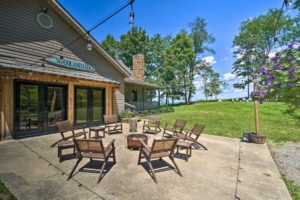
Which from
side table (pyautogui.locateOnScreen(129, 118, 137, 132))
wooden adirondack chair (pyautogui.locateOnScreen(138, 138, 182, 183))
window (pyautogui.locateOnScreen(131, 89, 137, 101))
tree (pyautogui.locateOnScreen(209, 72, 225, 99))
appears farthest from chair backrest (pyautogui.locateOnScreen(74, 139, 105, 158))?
tree (pyautogui.locateOnScreen(209, 72, 225, 99))

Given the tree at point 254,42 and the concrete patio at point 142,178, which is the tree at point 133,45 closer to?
the tree at point 254,42

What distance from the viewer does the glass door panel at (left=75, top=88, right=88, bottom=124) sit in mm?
10148

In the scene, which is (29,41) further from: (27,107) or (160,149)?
(160,149)

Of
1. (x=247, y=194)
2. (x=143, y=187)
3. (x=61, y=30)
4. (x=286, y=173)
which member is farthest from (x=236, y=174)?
(x=61, y=30)

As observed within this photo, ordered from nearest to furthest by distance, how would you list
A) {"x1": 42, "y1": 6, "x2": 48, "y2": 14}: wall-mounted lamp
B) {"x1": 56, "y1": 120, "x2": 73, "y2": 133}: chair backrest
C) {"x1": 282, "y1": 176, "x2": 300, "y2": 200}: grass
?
{"x1": 282, "y1": 176, "x2": 300, "y2": 200}: grass < {"x1": 56, "y1": 120, "x2": 73, "y2": 133}: chair backrest < {"x1": 42, "y1": 6, "x2": 48, "y2": 14}: wall-mounted lamp

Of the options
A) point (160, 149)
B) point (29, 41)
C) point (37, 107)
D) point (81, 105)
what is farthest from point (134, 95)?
point (160, 149)

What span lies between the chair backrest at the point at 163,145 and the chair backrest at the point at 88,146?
4.19ft

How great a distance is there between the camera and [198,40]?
122ft

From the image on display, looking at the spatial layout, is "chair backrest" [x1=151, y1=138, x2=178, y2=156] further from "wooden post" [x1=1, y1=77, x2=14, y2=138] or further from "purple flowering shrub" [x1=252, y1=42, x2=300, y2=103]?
"wooden post" [x1=1, y1=77, x2=14, y2=138]

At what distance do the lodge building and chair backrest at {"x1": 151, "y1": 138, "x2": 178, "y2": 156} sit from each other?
531 centimetres

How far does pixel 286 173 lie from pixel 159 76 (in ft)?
100.0

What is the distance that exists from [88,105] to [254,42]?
124 feet

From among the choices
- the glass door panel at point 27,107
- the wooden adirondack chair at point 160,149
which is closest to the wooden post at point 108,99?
the glass door panel at point 27,107

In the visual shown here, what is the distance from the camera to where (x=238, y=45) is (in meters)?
37.3
